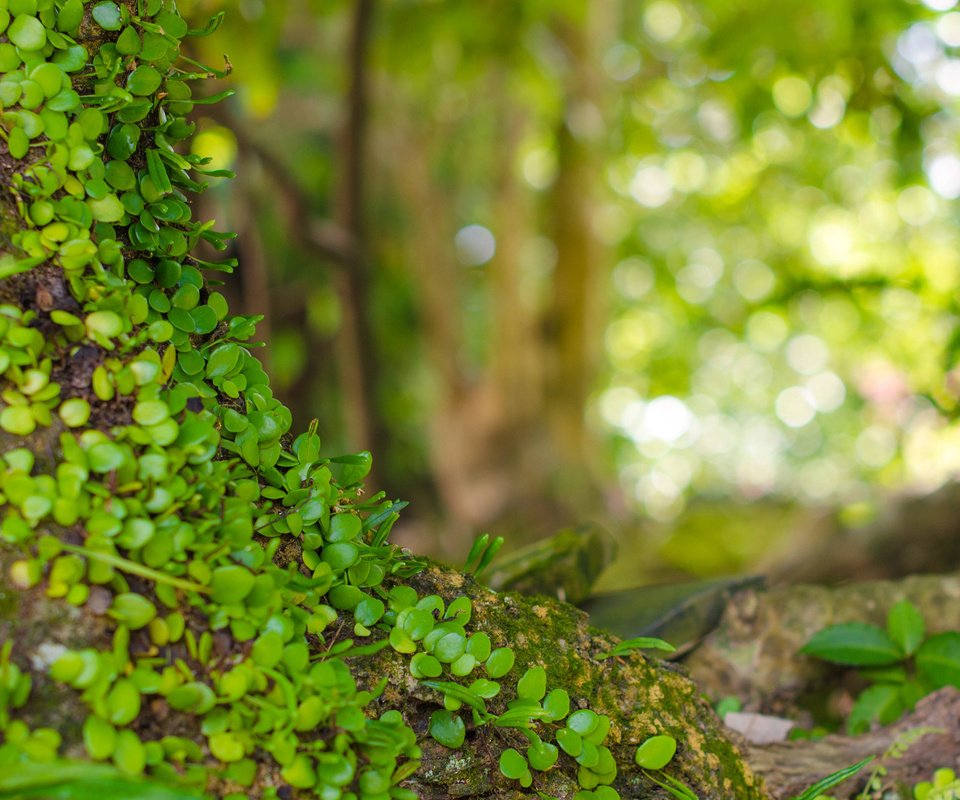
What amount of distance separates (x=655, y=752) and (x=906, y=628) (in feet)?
2.12

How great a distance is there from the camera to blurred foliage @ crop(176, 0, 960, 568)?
2.90 metres

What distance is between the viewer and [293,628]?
2.68ft

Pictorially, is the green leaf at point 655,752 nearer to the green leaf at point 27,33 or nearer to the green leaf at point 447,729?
the green leaf at point 447,729

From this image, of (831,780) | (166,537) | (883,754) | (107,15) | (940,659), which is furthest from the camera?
(940,659)

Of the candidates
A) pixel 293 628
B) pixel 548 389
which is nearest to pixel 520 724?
pixel 293 628

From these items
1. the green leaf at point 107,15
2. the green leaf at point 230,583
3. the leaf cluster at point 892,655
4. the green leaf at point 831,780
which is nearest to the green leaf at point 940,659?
the leaf cluster at point 892,655

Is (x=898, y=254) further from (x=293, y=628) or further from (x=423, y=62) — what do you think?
(x=293, y=628)

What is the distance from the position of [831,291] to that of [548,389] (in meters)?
1.68

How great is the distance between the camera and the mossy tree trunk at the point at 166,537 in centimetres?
72

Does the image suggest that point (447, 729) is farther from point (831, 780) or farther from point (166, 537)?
point (831, 780)

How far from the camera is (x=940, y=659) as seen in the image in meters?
1.37

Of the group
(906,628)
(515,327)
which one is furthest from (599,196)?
(906,628)

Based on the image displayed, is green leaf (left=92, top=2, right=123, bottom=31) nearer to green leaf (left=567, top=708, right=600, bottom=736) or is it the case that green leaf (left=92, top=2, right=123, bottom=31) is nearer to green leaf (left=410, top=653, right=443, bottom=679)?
green leaf (left=410, top=653, right=443, bottom=679)

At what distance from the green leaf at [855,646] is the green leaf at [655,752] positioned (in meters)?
0.53
